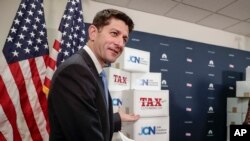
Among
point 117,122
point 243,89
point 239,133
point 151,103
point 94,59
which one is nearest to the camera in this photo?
point 94,59

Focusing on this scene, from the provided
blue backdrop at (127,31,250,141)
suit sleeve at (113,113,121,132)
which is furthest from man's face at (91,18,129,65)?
blue backdrop at (127,31,250,141)

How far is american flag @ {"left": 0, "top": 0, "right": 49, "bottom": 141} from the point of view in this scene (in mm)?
2596

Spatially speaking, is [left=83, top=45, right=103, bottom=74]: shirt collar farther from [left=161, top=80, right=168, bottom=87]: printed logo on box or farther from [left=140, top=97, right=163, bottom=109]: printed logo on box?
[left=161, top=80, right=168, bottom=87]: printed logo on box

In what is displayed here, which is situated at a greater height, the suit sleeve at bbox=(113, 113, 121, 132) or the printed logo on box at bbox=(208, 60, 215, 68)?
the printed logo on box at bbox=(208, 60, 215, 68)

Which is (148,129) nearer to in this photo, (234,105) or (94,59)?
(94,59)

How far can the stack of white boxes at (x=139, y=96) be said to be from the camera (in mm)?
2705

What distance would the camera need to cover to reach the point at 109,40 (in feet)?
3.62

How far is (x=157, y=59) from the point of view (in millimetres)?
3830

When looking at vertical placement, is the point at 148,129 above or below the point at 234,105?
below

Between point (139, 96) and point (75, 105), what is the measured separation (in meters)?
1.93

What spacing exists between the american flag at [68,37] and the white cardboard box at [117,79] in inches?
24.2

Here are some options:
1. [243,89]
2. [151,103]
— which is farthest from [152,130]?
[243,89]

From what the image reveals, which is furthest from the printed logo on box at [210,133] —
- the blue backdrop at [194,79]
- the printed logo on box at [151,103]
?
the printed logo on box at [151,103]

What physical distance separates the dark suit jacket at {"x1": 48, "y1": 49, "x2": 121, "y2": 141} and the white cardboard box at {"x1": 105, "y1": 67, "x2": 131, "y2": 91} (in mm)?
1738
